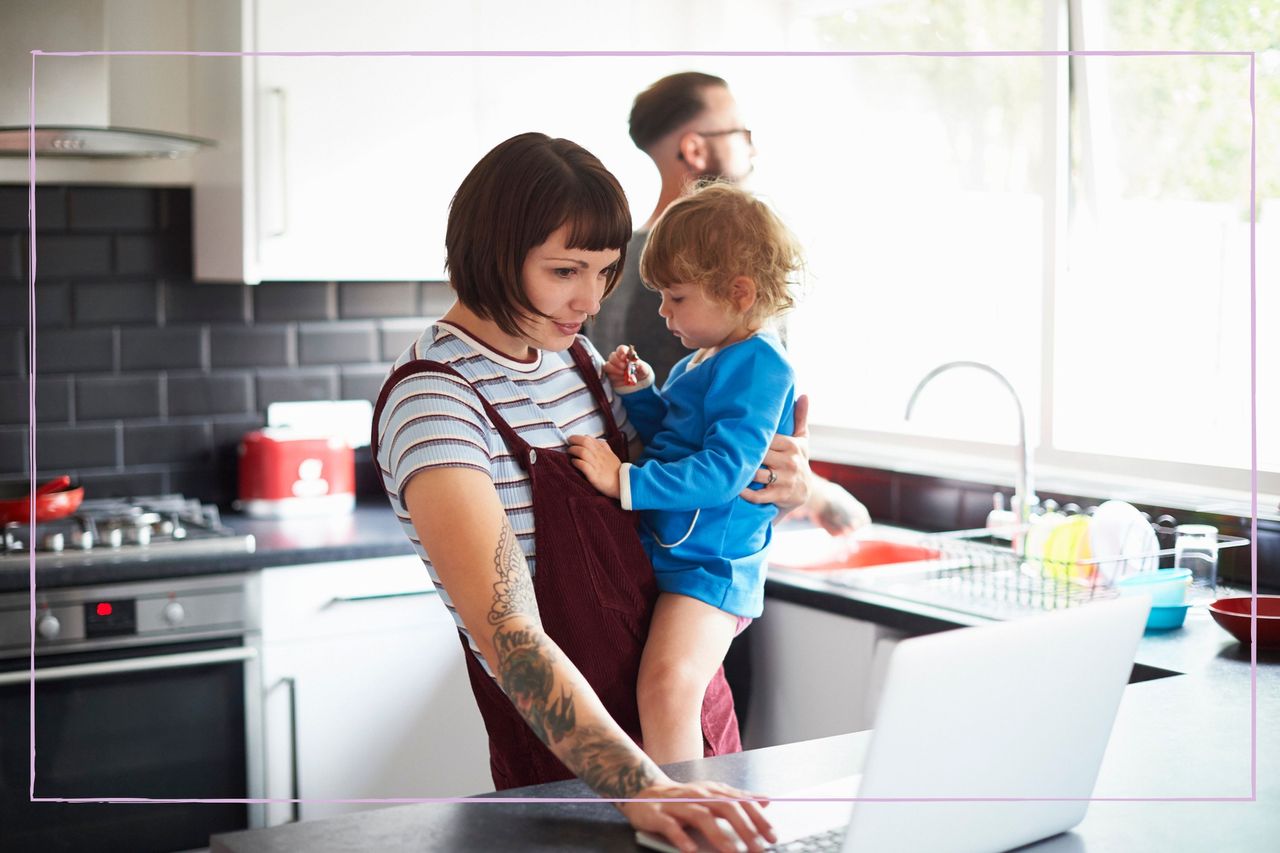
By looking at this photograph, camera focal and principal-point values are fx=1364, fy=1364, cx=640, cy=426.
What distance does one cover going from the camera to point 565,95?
114 cm

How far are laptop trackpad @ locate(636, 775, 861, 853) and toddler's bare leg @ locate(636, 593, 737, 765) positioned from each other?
178 mm

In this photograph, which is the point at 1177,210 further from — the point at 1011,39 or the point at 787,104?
the point at 787,104

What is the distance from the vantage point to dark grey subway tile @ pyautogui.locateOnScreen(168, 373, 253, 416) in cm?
262

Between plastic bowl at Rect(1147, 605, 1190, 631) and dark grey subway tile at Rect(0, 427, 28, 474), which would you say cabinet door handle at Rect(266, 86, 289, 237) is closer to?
dark grey subway tile at Rect(0, 427, 28, 474)

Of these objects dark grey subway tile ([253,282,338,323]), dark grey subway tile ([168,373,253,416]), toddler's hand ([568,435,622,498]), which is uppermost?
dark grey subway tile ([253,282,338,323])

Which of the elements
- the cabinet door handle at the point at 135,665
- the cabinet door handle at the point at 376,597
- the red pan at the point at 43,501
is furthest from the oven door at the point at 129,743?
the red pan at the point at 43,501

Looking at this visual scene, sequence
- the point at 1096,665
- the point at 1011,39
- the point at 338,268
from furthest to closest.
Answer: the point at 338,268 < the point at 1011,39 < the point at 1096,665

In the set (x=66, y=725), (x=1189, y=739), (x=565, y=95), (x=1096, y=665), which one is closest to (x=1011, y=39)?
(x=565, y=95)

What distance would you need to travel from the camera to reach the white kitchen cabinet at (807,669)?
1366 millimetres

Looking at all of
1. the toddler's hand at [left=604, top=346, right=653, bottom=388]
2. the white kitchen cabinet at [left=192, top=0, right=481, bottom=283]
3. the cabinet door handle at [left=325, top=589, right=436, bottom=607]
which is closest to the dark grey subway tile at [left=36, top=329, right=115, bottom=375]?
the white kitchen cabinet at [left=192, top=0, right=481, bottom=283]

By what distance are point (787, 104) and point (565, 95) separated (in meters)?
0.28

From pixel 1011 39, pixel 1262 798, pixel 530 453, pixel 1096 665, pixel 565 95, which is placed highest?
pixel 1011 39

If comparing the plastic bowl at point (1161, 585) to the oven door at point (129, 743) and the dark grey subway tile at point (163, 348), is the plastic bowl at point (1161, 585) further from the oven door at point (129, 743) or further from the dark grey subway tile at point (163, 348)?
the dark grey subway tile at point (163, 348)

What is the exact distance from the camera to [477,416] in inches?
38.2
